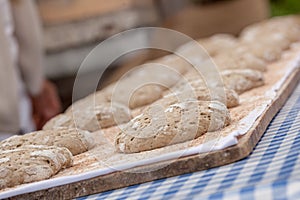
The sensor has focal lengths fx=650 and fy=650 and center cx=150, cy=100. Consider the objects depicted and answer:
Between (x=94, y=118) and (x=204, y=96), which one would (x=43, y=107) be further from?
(x=204, y=96)

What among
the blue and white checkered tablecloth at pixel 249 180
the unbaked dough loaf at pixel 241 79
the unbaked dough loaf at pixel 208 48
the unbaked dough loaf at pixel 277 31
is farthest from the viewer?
the unbaked dough loaf at pixel 277 31

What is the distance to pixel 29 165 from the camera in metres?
1.31

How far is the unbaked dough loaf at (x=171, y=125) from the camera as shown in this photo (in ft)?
4.33

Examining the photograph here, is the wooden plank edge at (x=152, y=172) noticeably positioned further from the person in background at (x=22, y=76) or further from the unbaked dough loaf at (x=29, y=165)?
the person in background at (x=22, y=76)

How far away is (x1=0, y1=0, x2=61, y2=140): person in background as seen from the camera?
274 centimetres

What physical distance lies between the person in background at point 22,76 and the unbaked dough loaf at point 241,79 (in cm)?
111

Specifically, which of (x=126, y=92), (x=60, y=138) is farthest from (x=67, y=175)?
(x=126, y=92)

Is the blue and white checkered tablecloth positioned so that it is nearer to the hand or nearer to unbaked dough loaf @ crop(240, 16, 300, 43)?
unbaked dough loaf @ crop(240, 16, 300, 43)

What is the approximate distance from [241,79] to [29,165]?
818 mm

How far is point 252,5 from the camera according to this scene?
14.2 feet

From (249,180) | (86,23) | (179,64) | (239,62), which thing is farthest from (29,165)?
(86,23)

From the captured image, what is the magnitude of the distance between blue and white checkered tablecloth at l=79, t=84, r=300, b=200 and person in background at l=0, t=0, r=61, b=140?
1.56 m

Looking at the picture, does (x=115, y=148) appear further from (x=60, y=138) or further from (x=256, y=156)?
(x=256, y=156)

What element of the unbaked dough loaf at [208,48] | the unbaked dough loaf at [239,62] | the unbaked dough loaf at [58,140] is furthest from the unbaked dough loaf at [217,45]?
the unbaked dough loaf at [58,140]
